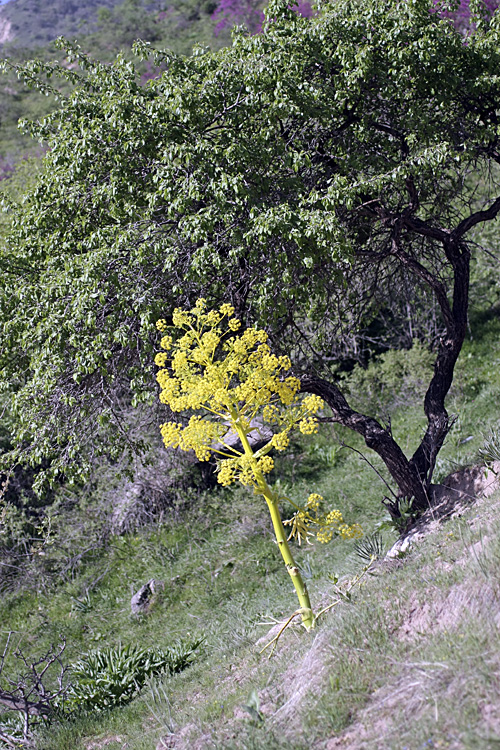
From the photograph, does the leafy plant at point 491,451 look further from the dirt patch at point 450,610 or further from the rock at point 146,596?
the rock at point 146,596

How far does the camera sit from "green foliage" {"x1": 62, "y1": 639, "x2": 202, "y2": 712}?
5.15m

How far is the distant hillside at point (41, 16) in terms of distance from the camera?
80875 mm

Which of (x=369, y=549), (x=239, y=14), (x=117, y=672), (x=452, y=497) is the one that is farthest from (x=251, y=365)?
(x=239, y=14)

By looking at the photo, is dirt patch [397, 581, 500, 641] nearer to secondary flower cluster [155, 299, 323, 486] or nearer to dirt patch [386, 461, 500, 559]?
secondary flower cluster [155, 299, 323, 486]

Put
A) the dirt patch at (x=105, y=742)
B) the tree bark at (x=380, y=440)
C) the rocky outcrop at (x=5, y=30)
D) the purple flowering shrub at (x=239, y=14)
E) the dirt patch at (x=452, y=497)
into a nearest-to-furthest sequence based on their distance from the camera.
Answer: the dirt patch at (x=105, y=742), the dirt patch at (x=452, y=497), the tree bark at (x=380, y=440), the purple flowering shrub at (x=239, y=14), the rocky outcrop at (x=5, y=30)

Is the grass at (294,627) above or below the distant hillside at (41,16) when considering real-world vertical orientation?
below

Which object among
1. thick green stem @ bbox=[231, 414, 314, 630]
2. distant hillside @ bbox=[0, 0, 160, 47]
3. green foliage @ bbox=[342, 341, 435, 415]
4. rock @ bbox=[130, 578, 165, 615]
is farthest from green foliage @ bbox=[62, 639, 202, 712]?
distant hillside @ bbox=[0, 0, 160, 47]

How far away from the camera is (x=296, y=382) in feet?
12.8

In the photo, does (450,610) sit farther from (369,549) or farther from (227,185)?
(227,185)

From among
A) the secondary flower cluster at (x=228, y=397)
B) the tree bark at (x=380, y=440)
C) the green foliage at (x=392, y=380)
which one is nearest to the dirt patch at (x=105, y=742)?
the secondary flower cluster at (x=228, y=397)

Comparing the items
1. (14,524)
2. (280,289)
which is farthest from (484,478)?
(14,524)

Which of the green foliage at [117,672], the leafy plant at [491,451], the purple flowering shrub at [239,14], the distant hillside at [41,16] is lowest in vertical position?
the green foliage at [117,672]

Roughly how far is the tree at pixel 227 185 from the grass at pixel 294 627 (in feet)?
6.93

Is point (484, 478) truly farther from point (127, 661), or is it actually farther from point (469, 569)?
point (127, 661)
